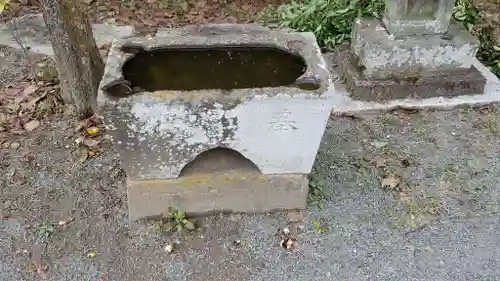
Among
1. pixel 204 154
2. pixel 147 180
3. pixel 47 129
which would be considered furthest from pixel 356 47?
pixel 47 129

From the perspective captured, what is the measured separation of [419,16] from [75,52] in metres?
2.49

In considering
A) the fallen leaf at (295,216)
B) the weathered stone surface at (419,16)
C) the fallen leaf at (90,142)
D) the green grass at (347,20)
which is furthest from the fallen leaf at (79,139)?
the weathered stone surface at (419,16)

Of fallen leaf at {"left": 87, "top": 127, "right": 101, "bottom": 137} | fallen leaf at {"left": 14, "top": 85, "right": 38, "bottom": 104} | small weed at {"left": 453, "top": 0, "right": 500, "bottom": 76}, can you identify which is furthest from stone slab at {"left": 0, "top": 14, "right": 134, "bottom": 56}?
small weed at {"left": 453, "top": 0, "right": 500, "bottom": 76}

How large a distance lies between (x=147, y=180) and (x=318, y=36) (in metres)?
2.52

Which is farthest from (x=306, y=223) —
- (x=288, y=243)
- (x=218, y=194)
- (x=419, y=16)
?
(x=419, y=16)

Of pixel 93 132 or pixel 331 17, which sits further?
pixel 331 17

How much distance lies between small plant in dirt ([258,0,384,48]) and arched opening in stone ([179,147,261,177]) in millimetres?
2128

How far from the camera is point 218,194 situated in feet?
9.59

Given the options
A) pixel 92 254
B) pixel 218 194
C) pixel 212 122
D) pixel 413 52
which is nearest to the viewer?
pixel 212 122

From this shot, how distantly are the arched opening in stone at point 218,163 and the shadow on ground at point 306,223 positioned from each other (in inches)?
12.9

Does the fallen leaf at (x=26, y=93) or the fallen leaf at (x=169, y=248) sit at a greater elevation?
the fallen leaf at (x=26, y=93)

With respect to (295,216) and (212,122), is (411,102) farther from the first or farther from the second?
(212,122)

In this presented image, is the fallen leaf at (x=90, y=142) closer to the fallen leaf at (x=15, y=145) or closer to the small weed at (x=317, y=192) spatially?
the fallen leaf at (x=15, y=145)

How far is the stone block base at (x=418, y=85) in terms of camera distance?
3.92 m
